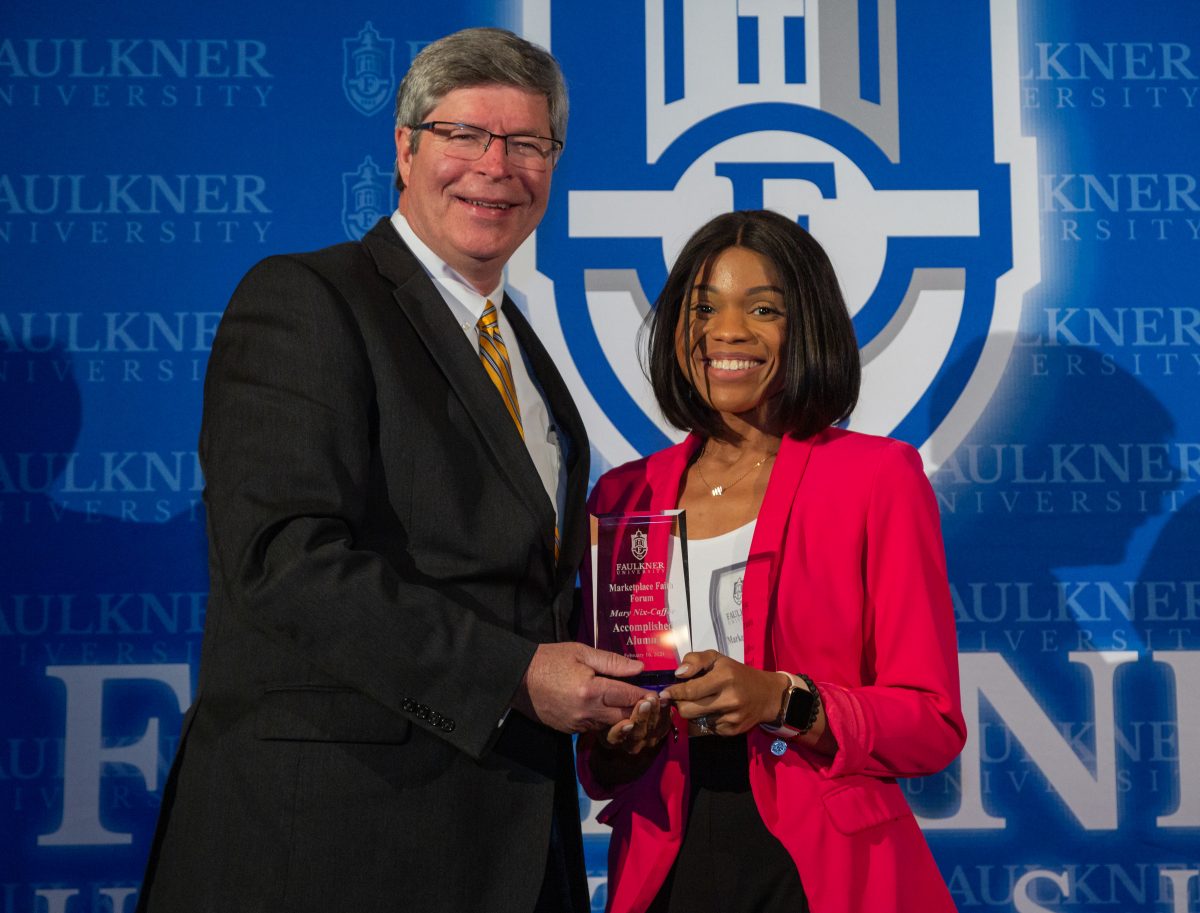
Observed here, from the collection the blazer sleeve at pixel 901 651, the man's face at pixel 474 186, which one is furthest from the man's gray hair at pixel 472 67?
the blazer sleeve at pixel 901 651

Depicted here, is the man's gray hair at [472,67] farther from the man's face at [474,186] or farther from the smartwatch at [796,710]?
the smartwatch at [796,710]

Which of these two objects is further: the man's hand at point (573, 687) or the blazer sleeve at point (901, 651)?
the blazer sleeve at point (901, 651)

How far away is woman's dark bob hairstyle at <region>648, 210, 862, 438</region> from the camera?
2.19 metres

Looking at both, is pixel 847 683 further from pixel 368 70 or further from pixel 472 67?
pixel 368 70

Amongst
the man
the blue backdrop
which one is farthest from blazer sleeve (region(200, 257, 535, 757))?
the blue backdrop

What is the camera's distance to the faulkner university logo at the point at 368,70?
336 centimetres

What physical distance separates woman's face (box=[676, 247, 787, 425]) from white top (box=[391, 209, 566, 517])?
1.09 ft

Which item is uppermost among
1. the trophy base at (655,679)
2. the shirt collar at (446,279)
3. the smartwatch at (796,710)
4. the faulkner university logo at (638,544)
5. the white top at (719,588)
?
the shirt collar at (446,279)

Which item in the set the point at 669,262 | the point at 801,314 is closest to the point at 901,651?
the point at 801,314

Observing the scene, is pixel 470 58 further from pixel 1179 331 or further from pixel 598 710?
pixel 1179 331

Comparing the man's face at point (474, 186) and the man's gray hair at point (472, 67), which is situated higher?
the man's gray hair at point (472, 67)

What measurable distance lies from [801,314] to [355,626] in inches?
40.5

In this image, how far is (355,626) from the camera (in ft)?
5.25

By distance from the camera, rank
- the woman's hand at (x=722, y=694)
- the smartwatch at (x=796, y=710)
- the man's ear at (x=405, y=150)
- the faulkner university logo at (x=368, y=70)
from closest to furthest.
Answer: the woman's hand at (x=722, y=694), the smartwatch at (x=796, y=710), the man's ear at (x=405, y=150), the faulkner university logo at (x=368, y=70)
